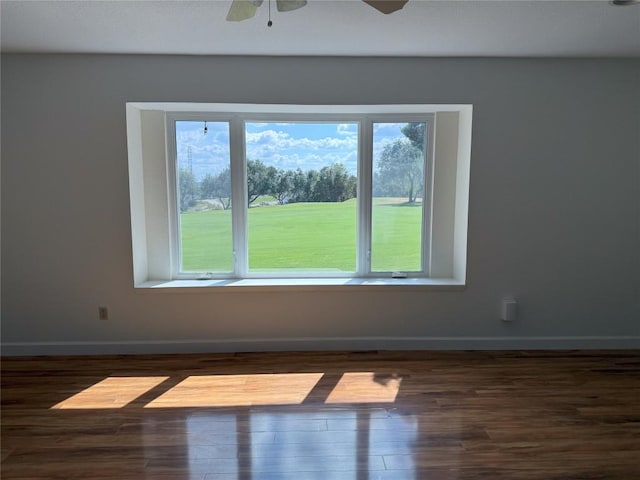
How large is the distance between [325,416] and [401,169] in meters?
2.09

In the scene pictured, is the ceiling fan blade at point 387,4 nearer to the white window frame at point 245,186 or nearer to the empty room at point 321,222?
the empty room at point 321,222

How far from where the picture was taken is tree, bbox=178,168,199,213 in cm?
354

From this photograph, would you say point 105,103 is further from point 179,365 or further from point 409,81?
point 409,81

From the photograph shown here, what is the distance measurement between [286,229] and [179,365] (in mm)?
1373

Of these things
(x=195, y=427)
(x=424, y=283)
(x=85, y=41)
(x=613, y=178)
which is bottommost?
(x=195, y=427)

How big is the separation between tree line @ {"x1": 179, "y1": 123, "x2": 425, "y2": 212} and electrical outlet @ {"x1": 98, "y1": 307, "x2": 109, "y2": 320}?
0.99 meters

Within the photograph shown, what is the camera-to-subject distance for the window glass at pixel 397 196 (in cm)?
356

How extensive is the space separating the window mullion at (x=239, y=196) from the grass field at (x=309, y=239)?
56 mm

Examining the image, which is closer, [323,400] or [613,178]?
[323,400]

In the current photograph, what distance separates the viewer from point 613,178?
3254 millimetres

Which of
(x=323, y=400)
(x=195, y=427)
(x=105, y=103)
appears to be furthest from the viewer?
(x=105, y=103)

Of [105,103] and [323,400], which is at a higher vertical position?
[105,103]

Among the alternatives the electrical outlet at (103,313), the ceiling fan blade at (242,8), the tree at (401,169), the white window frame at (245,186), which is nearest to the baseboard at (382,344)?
the electrical outlet at (103,313)

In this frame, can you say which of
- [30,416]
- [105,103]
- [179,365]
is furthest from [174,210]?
[30,416]
